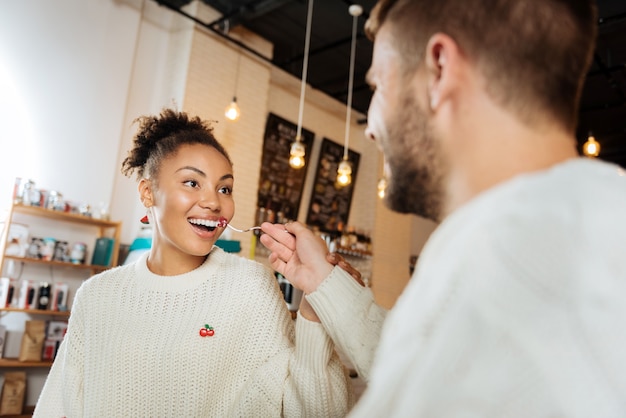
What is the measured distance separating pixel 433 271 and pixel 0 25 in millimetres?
5193

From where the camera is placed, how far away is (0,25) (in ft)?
14.5

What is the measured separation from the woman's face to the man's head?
3.10 ft

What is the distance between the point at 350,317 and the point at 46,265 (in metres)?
4.21

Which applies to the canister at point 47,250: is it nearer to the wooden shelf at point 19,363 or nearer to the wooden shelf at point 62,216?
the wooden shelf at point 62,216

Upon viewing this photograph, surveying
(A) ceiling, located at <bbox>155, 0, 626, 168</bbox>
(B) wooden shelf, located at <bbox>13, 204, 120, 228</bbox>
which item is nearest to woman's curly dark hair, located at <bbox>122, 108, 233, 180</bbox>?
(B) wooden shelf, located at <bbox>13, 204, 120, 228</bbox>

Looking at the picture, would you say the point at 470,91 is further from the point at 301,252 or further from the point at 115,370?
the point at 115,370

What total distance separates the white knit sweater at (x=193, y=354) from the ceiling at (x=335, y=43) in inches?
164

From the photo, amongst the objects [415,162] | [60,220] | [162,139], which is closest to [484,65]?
[415,162]

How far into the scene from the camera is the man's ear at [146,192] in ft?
5.91

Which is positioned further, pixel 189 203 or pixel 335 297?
pixel 189 203

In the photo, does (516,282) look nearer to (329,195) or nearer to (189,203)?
(189,203)

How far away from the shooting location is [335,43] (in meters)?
5.80

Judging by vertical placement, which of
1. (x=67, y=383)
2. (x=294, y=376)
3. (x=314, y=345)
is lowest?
(x=67, y=383)

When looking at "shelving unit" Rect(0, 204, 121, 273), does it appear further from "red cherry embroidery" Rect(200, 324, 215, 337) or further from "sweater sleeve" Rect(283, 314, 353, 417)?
"sweater sleeve" Rect(283, 314, 353, 417)
